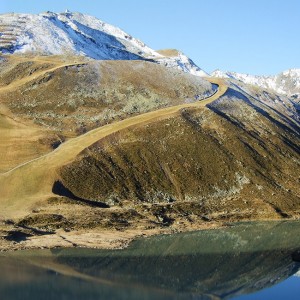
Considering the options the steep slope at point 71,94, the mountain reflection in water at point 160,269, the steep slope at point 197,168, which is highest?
the steep slope at point 71,94

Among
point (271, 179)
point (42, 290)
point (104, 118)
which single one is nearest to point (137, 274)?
point (42, 290)

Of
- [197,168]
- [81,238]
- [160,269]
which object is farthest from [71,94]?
[160,269]

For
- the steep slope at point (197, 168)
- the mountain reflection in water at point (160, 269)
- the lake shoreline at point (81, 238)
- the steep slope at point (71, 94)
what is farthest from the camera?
the steep slope at point (71, 94)

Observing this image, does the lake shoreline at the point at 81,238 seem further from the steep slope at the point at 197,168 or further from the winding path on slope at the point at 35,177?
the steep slope at the point at 197,168

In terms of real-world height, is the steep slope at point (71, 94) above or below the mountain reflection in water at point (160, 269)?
above

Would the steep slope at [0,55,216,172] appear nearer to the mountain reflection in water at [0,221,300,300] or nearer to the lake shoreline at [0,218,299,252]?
the lake shoreline at [0,218,299,252]

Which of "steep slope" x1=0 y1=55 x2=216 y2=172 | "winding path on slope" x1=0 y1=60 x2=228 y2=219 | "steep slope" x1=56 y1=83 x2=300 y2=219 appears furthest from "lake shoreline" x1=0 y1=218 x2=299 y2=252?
"steep slope" x1=0 y1=55 x2=216 y2=172

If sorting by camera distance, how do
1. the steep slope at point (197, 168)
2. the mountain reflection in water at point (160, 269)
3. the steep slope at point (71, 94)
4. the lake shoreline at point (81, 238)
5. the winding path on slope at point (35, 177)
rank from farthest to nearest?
the steep slope at point (71, 94) → the steep slope at point (197, 168) → the winding path on slope at point (35, 177) → the lake shoreline at point (81, 238) → the mountain reflection in water at point (160, 269)

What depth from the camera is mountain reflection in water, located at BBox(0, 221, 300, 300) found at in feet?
163

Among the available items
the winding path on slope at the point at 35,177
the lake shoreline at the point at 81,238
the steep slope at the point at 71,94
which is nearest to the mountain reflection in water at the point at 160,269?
the lake shoreline at the point at 81,238

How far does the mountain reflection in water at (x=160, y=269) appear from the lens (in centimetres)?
4981

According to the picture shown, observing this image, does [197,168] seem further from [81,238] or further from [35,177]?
[81,238]

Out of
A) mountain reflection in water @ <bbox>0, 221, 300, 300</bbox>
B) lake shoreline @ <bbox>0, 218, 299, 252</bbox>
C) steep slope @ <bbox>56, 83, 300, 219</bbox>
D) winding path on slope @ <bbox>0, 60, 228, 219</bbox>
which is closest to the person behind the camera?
mountain reflection in water @ <bbox>0, 221, 300, 300</bbox>

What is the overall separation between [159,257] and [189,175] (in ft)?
127
